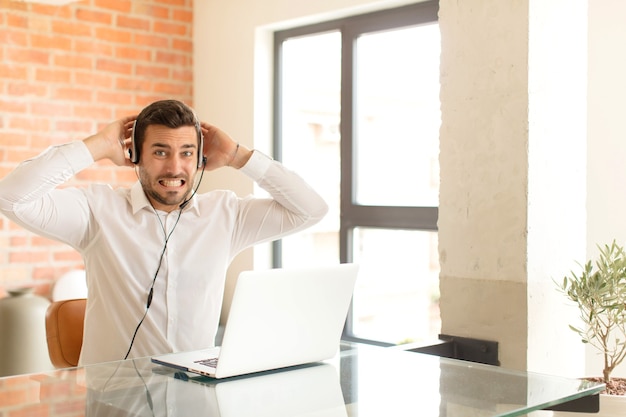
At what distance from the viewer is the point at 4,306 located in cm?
374

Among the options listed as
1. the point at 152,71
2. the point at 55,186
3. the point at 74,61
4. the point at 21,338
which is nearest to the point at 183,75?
the point at 152,71

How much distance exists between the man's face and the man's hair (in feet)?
0.04

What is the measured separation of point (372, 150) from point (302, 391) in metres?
2.78

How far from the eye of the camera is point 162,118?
2482 mm

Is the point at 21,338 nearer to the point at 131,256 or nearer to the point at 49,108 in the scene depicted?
the point at 49,108

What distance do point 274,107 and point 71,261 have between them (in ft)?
4.48

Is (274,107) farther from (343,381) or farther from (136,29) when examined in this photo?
(343,381)

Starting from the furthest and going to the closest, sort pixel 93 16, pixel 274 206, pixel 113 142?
pixel 93 16 < pixel 274 206 < pixel 113 142

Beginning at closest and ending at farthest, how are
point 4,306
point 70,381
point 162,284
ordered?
point 70,381, point 162,284, point 4,306

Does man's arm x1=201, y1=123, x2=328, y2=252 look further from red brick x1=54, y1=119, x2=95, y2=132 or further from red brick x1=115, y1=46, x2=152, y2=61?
red brick x1=115, y1=46, x2=152, y2=61

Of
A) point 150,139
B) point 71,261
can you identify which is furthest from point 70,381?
point 71,261

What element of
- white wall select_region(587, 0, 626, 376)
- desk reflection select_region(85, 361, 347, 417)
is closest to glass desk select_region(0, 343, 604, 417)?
desk reflection select_region(85, 361, 347, 417)

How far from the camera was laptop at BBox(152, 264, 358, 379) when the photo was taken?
166 centimetres

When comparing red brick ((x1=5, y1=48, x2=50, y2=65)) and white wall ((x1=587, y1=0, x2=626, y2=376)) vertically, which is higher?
red brick ((x1=5, y1=48, x2=50, y2=65))
